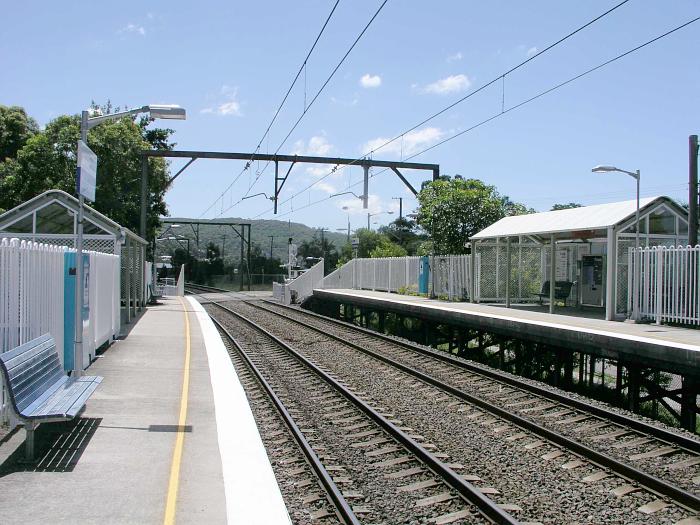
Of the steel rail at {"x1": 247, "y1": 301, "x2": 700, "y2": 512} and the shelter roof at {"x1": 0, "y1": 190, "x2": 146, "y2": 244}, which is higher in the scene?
the shelter roof at {"x1": 0, "y1": 190, "x2": 146, "y2": 244}

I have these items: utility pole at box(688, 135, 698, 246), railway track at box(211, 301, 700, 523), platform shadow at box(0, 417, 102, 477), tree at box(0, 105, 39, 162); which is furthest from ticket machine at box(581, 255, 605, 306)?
tree at box(0, 105, 39, 162)

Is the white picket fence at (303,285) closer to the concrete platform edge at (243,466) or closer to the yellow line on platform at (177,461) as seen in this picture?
the yellow line on platform at (177,461)

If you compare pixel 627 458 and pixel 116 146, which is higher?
pixel 116 146

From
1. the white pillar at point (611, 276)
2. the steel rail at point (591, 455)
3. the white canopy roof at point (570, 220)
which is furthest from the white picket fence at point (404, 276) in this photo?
the steel rail at point (591, 455)

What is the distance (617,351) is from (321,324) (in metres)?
15.5

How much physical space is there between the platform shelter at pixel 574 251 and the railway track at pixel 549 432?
4.57 metres

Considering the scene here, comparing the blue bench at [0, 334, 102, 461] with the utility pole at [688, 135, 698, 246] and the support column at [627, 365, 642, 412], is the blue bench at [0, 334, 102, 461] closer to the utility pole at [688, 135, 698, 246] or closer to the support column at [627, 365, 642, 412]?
the support column at [627, 365, 642, 412]

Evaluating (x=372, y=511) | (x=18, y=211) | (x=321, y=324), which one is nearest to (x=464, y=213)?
(x=321, y=324)

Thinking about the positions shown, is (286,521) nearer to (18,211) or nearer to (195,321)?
(18,211)

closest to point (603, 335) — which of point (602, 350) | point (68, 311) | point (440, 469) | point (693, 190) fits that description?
point (602, 350)

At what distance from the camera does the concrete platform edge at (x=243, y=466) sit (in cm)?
538

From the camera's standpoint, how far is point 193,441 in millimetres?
7340

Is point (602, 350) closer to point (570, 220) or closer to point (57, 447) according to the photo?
point (570, 220)

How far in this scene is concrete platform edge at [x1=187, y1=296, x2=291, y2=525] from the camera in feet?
17.6
